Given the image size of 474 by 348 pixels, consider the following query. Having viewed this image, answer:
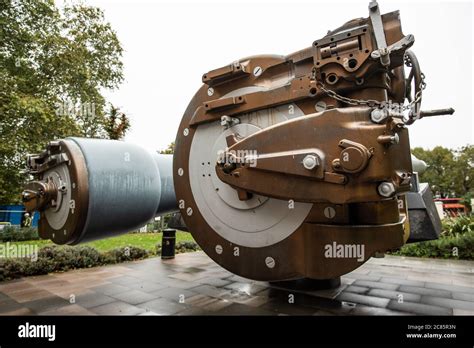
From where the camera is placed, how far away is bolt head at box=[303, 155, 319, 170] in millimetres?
2385

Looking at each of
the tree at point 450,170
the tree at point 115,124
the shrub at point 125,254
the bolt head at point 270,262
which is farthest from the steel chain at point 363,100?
the tree at point 450,170

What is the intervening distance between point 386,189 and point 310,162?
2.05 feet

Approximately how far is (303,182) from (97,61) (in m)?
18.5

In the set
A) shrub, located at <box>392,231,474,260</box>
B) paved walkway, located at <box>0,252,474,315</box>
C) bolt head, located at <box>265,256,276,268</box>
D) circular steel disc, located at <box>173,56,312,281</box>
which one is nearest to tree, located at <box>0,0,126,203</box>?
paved walkway, located at <box>0,252,474,315</box>

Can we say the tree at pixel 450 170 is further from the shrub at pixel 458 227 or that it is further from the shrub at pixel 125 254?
the shrub at pixel 125 254

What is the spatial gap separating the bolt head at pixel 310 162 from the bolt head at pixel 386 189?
531mm

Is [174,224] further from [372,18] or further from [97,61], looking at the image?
[97,61]

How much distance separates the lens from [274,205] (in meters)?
2.98

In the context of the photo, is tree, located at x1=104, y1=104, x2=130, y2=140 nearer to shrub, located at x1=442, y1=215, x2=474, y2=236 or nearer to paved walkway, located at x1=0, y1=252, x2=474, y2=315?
paved walkway, located at x1=0, y1=252, x2=474, y2=315

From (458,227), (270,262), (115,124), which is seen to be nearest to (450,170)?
(458,227)

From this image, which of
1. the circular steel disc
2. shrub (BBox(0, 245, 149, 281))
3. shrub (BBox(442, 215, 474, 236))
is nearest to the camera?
the circular steel disc

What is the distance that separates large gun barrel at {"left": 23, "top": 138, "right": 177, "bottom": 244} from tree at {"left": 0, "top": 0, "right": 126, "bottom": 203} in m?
6.84

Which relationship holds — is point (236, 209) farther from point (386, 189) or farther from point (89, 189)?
point (89, 189)

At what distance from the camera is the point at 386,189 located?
7.30 feet
